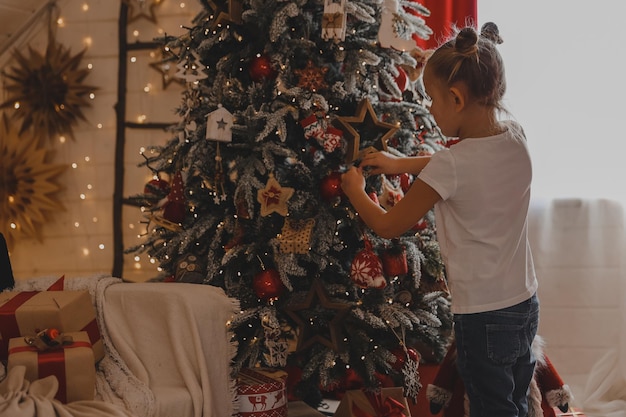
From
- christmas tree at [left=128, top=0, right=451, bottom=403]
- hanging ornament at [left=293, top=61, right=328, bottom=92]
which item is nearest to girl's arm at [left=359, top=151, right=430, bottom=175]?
christmas tree at [left=128, top=0, right=451, bottom=403]

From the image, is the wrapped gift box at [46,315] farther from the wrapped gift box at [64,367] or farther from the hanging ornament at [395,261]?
the hanging ornament at [395,261]

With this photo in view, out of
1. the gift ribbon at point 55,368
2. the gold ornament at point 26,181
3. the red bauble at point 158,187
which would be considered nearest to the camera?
the gift ribbon at point 55,368

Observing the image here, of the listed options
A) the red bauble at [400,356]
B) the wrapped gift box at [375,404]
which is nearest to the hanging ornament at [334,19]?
the red bauble at [400,356]

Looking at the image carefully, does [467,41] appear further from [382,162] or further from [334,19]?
[334,19]

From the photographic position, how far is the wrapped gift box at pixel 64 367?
1670mm

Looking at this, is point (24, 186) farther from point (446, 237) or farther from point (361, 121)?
point (446, 237)

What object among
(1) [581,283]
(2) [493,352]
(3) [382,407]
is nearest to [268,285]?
(3) [382,407]

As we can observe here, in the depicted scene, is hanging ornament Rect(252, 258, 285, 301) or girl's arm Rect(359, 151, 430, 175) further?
hanging ornament Rect(252, 258, 285, 301)

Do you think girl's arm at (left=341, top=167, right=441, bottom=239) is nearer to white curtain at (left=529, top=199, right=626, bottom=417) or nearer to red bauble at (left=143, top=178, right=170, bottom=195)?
red bauble at (left=143, top=178, right=170, bottom=195)

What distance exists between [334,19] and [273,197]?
606 millimetres

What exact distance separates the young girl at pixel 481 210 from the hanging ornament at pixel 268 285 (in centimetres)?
70

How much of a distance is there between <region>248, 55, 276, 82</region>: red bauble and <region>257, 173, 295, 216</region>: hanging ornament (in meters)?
0.35

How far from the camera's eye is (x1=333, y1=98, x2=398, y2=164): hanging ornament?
83.9 inches

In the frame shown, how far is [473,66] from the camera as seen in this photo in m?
1.56
